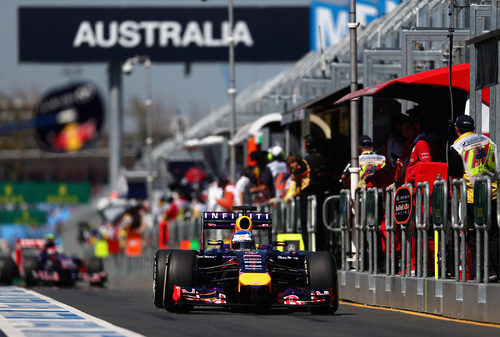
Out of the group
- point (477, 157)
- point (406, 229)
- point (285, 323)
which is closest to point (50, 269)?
point (406, 229)

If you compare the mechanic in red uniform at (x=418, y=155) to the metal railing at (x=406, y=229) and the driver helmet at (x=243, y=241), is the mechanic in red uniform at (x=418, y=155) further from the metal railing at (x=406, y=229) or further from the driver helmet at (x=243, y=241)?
the driver helmet at (x=243, y=241)

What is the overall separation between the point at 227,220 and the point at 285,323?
11.9ft

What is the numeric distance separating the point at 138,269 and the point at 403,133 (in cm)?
2855

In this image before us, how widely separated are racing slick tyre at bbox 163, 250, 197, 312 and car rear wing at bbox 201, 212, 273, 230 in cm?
174

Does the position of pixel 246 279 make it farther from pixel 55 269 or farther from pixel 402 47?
pixel 55 269

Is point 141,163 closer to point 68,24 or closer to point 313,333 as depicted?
point 68,24

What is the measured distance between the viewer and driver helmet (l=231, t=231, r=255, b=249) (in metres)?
17.0

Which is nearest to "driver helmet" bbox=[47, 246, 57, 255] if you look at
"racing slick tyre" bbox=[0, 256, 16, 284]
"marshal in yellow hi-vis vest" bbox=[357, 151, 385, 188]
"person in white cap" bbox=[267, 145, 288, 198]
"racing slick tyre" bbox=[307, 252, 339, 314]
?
"racing slick tyre" bbox=[0, 256, 16, 284]

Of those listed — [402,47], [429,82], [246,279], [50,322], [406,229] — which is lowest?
[50,322]

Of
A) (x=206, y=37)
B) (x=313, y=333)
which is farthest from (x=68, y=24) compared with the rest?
(x=313, y=333)

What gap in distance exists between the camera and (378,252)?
18.6 m

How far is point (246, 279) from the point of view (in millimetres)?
15258

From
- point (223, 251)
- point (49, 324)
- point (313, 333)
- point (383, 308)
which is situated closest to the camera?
point (313, 333)

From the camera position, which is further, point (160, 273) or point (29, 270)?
point (29, 270)
